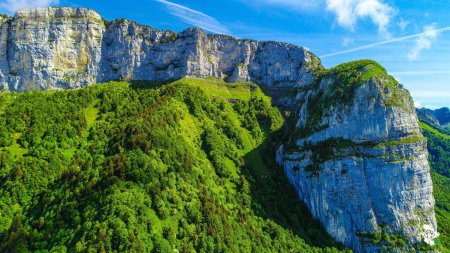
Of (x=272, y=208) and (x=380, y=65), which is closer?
(x=272, y=208)

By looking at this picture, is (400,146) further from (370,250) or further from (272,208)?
(272,208)

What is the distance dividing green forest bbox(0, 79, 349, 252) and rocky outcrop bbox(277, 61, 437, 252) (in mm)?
13358

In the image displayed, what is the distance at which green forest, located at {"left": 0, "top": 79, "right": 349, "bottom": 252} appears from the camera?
128000 mm

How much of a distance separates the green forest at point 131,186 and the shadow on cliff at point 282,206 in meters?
0.55

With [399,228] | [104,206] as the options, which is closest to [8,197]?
[104,206]

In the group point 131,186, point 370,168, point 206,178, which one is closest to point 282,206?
point 206,178

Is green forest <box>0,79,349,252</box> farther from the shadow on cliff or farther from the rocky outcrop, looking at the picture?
the rocky outcrop

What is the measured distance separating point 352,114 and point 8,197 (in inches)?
5564

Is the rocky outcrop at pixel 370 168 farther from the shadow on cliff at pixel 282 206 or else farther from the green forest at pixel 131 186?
the green forest at pixel 131 186

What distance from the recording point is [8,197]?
145 meters

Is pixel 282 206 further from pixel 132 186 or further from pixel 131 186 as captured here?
pixel 131 186

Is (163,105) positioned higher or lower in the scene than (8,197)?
higher

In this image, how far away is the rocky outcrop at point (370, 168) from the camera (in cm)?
16512

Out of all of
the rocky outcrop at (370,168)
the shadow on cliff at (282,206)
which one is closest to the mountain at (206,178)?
the rocky outcrop at (370,168)
